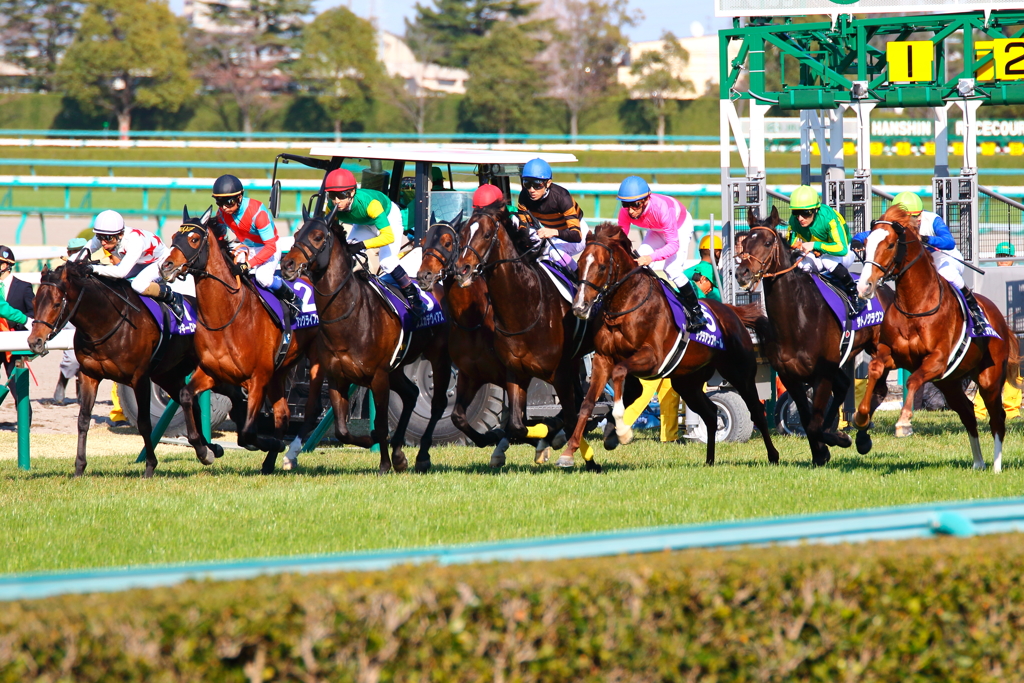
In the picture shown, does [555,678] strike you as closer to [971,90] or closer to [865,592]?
[865,592]

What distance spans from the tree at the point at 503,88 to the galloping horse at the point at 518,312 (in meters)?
36.1

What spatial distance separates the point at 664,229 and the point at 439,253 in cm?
184

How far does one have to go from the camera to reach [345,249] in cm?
914

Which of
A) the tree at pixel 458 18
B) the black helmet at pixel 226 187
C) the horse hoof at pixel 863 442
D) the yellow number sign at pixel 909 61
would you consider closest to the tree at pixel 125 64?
the tree at pixel 458 18

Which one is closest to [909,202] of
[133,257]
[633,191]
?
[633,191]

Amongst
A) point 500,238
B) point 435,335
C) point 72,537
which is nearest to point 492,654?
point 72,537

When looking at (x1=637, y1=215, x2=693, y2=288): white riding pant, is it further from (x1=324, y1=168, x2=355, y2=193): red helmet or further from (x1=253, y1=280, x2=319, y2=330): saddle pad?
(x1=253, y1=280, x2=319, y2=330): saddle pad

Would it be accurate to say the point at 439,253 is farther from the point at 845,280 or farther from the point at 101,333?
the point at 845,280

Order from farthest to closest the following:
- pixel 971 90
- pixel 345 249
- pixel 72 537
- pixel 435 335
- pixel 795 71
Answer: pixel 795 71 < pixel 971 90 < pixel 435 335 < pixel 345 249 < pixel 72 537

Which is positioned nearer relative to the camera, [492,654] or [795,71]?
[492,654]

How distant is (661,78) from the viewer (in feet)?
159

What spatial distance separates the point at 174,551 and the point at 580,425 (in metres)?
3.26

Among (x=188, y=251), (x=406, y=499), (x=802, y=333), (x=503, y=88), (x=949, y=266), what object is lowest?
(x=406, y=499)

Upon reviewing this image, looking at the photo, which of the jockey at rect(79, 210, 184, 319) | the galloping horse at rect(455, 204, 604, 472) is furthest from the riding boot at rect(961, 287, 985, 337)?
the jockey at rect(79, 210, 184, 319)
